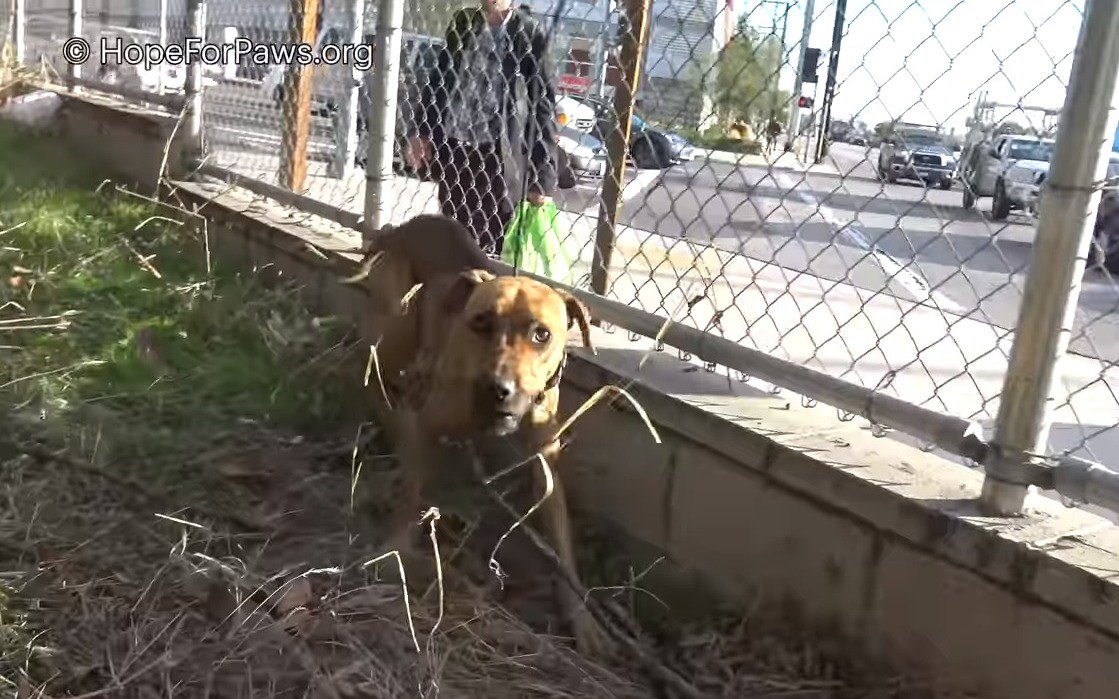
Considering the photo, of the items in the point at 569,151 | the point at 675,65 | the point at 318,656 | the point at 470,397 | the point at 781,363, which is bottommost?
the point at 318,656

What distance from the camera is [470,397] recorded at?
9.40 feet

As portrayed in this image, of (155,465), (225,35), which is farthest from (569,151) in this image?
(225,35)

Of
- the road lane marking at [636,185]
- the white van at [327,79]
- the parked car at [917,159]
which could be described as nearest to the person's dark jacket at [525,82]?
the road lane marking at [636,185]

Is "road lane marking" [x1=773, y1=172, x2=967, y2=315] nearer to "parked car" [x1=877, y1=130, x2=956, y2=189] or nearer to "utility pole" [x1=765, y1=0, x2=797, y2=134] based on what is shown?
"utility pole" [x1=765, y1=0, x2=797, y2=134]

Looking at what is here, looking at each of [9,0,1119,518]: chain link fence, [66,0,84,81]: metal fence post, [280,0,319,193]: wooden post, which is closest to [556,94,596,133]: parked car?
[9,0,1119,518]: chain link fence

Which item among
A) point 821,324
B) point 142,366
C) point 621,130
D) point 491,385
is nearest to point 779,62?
point 621,130

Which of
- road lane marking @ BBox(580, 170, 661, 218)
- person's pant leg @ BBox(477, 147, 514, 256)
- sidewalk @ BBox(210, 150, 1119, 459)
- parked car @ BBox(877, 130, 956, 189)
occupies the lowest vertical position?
sidewalk @ BBox(210, 150, 1119, 459)

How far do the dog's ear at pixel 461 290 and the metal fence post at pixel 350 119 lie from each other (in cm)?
269

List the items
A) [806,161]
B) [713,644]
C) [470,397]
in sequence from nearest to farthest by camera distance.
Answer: [713,644] < [806,161] < [470,397]

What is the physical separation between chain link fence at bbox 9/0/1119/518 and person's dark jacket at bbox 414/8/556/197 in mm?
14

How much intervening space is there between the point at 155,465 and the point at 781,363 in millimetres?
1893

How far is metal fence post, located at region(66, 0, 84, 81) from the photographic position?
8820 mm

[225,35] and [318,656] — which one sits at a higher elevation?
[225,35]

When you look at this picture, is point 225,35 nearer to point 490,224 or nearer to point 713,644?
point 490,224
